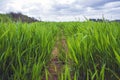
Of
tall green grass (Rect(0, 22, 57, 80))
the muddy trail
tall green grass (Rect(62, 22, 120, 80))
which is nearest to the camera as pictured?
tall green grass (Rect(0, 22, 57, 80))

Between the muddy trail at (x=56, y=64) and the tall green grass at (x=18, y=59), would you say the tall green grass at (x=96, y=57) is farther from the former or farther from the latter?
the tall green grass at (x=18, y=59)

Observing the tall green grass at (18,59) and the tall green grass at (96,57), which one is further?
the tall green grass at (96,57)

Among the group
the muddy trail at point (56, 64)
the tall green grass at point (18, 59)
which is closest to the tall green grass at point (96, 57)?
the muddy trail at point (56, 64)

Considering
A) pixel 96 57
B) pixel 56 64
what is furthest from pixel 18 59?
pixel 56 64

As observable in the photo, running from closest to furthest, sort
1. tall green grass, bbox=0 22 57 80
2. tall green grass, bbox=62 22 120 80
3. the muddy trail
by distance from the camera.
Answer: tall green grass, bbox=0 22 57 80, tall green grass, bbox=62 22 120 80, the muddy trail

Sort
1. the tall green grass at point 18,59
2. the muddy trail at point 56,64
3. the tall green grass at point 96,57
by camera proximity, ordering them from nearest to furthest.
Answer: the tall green grass at point 18,59 → the tall green grass at point 96,57 → the muddy trail at point 56,64

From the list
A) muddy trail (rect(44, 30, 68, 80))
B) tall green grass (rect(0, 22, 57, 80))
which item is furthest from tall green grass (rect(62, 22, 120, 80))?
tall green grass (rect(0, 22, 57, 80))

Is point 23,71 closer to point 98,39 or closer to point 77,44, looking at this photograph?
point 77,44

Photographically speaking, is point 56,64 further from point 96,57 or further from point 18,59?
point 18,59

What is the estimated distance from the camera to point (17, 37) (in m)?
A: 2.04

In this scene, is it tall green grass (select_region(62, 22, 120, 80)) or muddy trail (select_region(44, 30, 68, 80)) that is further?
muddy trail (select_region(44, 30, 68, 80))

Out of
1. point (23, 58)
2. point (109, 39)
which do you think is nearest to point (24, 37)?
point (23, 58)

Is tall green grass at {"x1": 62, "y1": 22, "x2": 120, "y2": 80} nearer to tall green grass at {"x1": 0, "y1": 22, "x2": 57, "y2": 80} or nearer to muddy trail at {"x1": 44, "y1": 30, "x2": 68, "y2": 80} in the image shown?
muddy trail at {"x1": 44, "y1": 30, "x2": 68, "y2": 80}

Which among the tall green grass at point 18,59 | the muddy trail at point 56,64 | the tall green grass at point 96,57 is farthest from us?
the muddy trail at point 56,64
